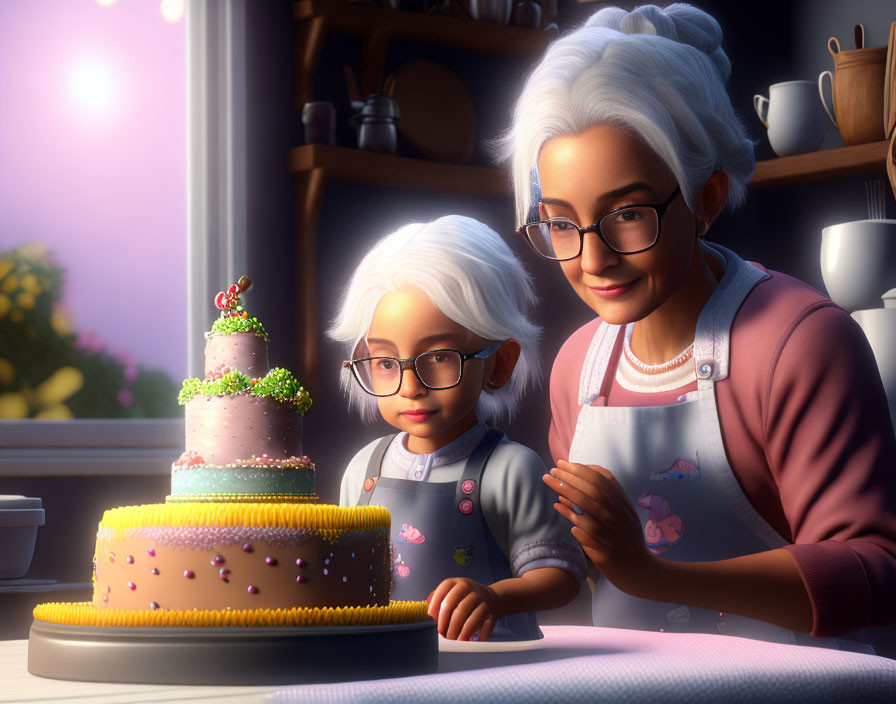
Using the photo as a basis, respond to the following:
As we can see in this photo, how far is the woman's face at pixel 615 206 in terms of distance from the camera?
1.19 meters

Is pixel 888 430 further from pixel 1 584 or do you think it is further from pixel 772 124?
pixel 772 124

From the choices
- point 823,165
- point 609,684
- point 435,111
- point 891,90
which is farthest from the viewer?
point 435,111

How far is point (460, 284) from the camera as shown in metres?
1.38

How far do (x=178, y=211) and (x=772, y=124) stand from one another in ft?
4.35

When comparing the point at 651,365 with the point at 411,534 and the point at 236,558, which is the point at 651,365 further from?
the point at 236,558

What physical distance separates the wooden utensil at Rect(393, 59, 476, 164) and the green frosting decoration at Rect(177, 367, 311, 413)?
59.2 inches

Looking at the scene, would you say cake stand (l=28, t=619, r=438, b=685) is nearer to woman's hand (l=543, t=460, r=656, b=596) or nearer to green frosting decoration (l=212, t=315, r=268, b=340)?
woman's hand (l=543, t=460, r=656, b=596)

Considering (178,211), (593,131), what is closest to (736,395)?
(593,131)

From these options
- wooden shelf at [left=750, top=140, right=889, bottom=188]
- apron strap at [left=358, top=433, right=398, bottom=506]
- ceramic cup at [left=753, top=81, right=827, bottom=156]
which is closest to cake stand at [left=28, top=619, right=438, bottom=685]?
apron strap at [left=358, top=433, right=398, bottom=506]

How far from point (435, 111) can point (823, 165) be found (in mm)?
868

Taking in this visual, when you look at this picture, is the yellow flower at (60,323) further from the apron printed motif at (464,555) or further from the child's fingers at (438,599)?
the child's fingers at (438,599)

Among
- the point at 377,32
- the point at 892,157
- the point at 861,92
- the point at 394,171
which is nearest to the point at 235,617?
the point at 892,157

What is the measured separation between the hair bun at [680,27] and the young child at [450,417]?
33cm

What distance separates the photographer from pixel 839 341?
1.16 metres
